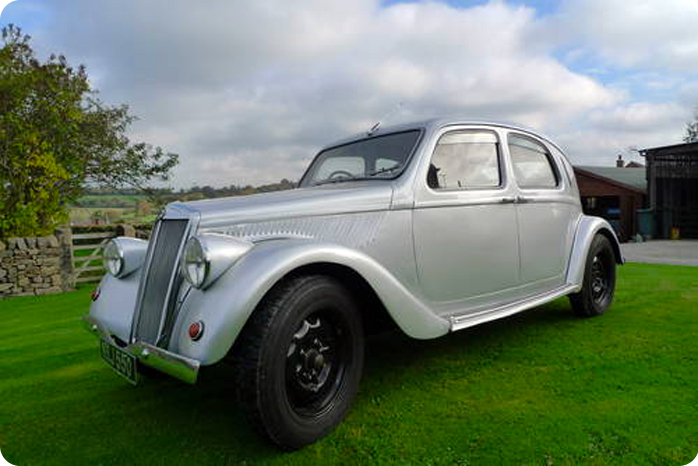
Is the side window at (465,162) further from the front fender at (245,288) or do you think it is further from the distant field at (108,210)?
the distant field at (108,210)

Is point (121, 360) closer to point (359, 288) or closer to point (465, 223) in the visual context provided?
point (359, 288)

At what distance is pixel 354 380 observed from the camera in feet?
7.99

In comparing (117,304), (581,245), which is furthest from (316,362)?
(581,245)

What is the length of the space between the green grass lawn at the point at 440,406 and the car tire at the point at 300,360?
0.49 feet

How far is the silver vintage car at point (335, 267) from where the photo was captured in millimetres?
2094

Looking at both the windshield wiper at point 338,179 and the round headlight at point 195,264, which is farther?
the windshield wiper at point 338,179

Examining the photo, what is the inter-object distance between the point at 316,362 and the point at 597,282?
3543mm

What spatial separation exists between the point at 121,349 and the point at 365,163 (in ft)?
6.94

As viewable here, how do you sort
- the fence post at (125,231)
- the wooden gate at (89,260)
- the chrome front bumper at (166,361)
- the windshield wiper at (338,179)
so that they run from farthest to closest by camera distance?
the fence post at (125,231) → the wooden gate at (89,260) → the windshield wiper at (338,179) → the chrome front bumper at (166,361)

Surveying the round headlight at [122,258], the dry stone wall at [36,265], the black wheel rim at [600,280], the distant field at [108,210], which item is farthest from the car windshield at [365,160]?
the distant field at [108,210]

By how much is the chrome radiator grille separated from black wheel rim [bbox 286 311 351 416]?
68 centimetres

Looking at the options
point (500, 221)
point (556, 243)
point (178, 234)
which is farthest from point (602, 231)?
point (178, 234)

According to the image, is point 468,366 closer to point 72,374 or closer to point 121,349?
point 121,349

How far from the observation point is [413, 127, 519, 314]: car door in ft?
9.73
